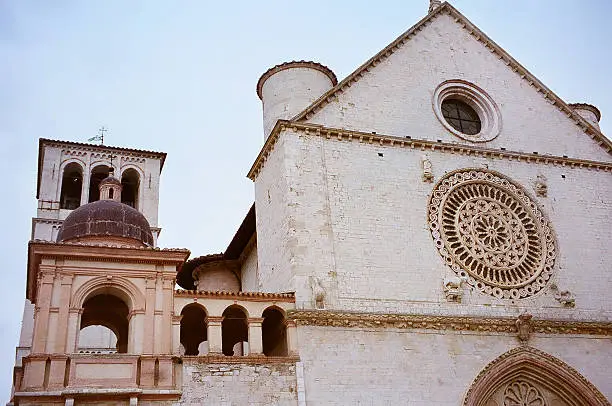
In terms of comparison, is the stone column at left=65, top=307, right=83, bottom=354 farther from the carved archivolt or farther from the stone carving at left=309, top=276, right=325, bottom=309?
the carved archivolt

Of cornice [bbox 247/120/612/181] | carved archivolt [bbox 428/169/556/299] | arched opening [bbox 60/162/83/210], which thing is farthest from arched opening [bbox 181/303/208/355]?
arched opening [bbox 60/162/83/210]

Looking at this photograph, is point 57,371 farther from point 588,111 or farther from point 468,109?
point 588,111

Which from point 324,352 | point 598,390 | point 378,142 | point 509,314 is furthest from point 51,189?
point 598,390

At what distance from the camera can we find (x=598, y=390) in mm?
15109

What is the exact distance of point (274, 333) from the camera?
15.1 metres

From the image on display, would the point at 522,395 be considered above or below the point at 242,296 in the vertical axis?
below

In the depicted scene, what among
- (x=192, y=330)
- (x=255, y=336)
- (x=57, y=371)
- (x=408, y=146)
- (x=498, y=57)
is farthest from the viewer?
(x=498, y=57)

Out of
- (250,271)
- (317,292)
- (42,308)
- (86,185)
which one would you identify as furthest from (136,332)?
(86,185)

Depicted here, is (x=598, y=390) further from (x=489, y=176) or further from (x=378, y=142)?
(x=378, y=142)

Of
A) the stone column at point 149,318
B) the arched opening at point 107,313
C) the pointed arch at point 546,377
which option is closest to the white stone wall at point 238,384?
the stone column at point 149,318

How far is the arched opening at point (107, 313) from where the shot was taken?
14.6 metres

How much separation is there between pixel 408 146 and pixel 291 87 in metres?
3.69

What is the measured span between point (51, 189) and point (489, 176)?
17408mm

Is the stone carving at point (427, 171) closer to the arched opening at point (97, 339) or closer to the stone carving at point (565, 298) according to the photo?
the stone carving at point (565, 298)
